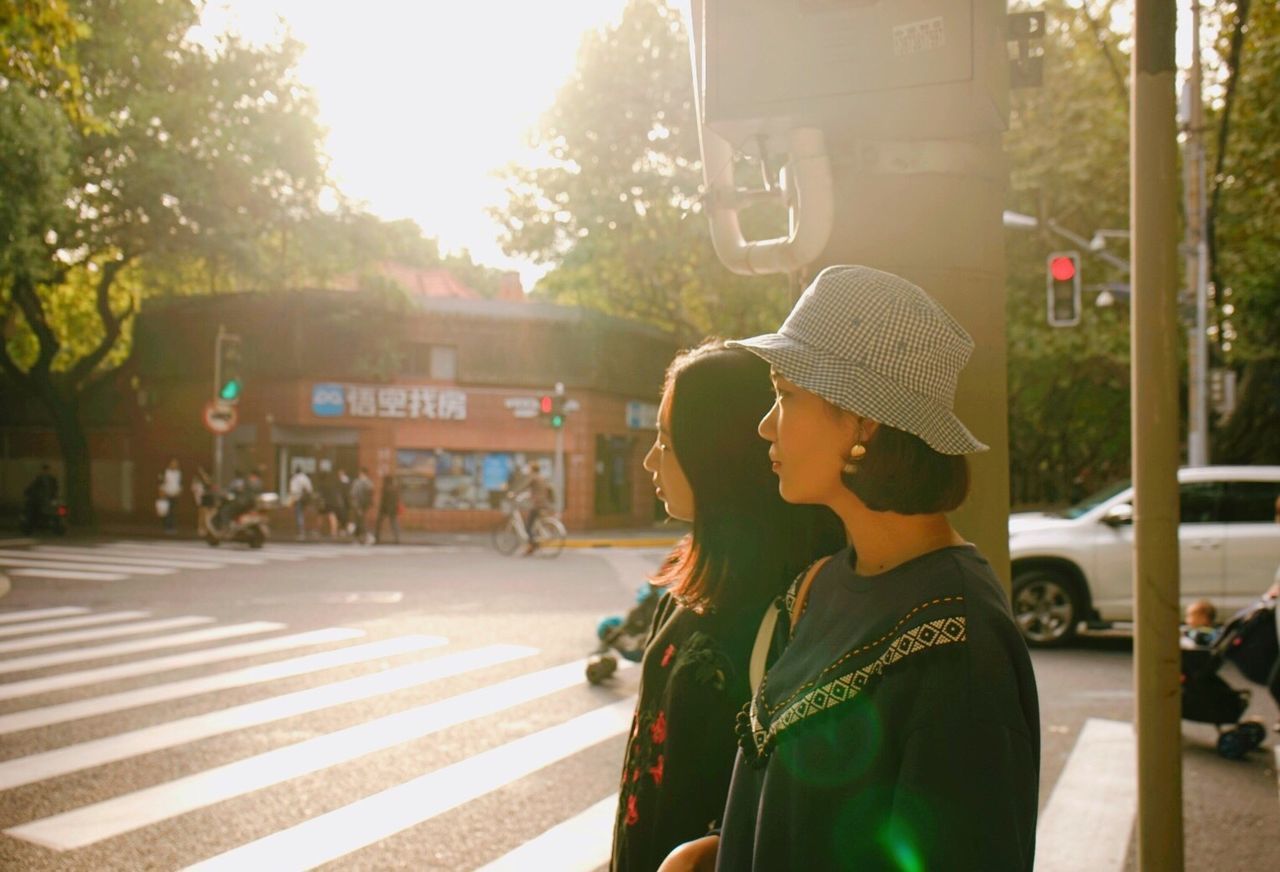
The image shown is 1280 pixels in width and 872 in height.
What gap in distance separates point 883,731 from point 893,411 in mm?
406

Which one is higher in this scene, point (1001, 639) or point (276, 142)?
point (276, 142)

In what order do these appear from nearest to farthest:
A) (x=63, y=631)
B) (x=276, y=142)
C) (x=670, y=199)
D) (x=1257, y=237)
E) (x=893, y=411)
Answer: (x=893, y=411) < (x=63, y=631) < (x=1257, y=237) < (x=276, y=142) < (x=670, y=199)

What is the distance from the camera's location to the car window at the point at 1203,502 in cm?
1011

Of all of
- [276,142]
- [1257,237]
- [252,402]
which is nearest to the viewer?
[1257,237]

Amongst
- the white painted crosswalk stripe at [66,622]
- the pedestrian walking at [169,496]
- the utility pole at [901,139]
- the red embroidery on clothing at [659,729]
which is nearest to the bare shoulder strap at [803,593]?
the red embroidery on clothing at [659,729]

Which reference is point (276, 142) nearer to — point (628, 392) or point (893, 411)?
point (628, 392)

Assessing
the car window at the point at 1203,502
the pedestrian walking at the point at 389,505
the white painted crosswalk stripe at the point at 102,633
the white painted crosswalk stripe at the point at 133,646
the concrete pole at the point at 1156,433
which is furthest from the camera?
the pedestrian walking at the point at 389,505

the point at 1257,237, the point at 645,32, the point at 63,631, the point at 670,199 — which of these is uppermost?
the point at 645,32

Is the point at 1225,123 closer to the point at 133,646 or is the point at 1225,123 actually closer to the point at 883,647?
the point at 133,646

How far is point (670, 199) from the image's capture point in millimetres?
26734

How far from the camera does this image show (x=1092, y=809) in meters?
5.42

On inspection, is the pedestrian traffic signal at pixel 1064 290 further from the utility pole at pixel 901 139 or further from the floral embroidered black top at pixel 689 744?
the floral embroidered black top at pixel 689 744

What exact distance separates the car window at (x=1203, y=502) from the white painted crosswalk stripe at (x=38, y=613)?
10467mm

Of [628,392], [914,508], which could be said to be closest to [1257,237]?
[628,392]
